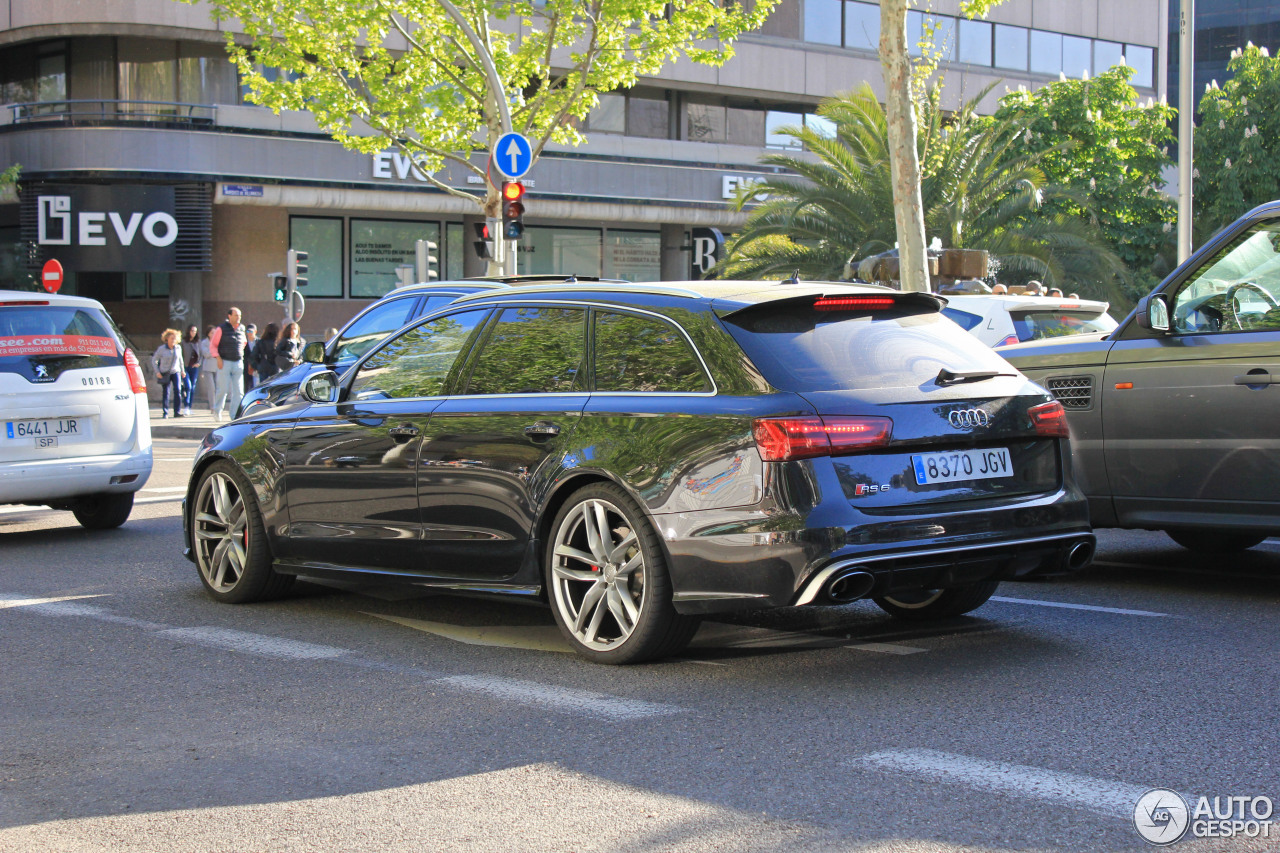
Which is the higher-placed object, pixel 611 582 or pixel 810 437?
pixel 810 437

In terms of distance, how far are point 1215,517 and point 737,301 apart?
2951 mm

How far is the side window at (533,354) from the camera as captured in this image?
6.16 m

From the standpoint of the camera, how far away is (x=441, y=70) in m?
25.9

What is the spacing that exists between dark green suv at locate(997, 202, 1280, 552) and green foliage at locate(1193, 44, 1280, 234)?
101 feet

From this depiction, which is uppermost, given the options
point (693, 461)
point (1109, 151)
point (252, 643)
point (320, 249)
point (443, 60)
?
point (443, 60)

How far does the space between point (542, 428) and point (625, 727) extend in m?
1.53

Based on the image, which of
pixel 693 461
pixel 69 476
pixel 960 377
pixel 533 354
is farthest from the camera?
pixel 69 476

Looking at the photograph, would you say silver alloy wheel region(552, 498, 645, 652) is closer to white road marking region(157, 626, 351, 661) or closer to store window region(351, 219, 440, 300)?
white road marking region(157, 626, 351, 661)

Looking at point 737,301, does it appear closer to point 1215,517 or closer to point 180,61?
point 1215,517

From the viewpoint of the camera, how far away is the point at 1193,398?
23.6 ft

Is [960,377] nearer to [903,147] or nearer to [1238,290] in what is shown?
[1238,290]

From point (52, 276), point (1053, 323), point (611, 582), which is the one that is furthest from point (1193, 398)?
point (52, 276)

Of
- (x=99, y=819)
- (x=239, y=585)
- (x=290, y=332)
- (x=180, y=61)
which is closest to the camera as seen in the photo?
(x=99, y=819)

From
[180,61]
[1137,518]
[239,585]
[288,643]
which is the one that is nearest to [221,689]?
[288,643]
